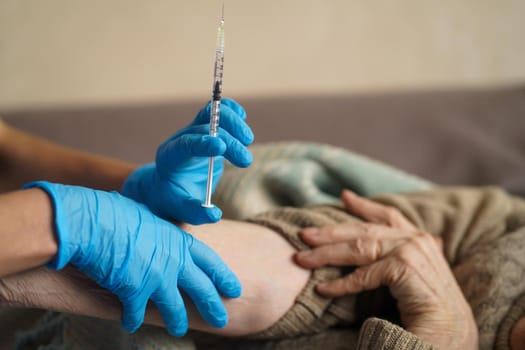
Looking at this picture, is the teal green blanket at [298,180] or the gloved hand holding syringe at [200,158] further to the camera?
the teal green blanket at [298,180]

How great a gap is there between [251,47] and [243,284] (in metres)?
1.16

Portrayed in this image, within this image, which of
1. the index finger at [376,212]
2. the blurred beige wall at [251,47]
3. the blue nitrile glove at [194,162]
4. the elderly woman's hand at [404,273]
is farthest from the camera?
the blurred beige wall at [251,47]

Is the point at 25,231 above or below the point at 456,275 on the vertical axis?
above

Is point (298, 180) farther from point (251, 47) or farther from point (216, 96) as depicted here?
point (251, 47)

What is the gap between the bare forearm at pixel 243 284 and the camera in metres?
0.74

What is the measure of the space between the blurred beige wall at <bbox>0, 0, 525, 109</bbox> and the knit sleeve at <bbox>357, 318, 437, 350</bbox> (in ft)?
3.99

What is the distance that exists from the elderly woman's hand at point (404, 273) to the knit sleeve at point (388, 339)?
61 millimetres

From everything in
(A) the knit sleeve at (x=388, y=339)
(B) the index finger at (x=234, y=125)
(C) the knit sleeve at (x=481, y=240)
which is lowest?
(A) the knit sleeve at (x=388, y=339)

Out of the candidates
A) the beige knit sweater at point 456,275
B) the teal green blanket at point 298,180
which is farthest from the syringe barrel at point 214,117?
the teal green blanket at point 298,180

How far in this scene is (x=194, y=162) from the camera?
2.57 feet

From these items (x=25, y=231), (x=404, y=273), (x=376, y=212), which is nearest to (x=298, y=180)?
(x=376, y=212)

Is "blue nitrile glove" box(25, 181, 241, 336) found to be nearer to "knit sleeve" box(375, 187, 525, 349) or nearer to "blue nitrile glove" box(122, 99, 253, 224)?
"blue nitrile glove" box(122, 99, 253, 224)

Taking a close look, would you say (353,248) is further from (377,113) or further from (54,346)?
(377,113)

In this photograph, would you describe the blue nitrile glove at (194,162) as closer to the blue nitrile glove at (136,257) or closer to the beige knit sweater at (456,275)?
the blue nitrile glove at (136,257)
